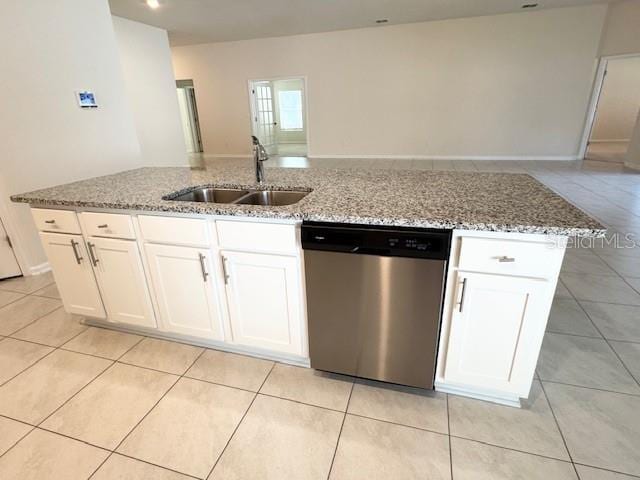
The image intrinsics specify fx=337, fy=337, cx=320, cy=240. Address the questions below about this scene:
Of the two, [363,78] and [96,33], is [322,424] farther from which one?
[363,78]

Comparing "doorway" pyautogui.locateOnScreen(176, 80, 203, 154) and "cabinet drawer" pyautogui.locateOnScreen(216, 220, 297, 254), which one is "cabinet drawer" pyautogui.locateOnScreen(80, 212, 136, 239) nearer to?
"cabinet drawer" pyautogui.locateOnScreen(216, 220, 297, 254)

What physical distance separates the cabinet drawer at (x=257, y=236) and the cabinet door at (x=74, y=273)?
0.94 metres

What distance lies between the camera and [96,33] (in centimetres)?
306

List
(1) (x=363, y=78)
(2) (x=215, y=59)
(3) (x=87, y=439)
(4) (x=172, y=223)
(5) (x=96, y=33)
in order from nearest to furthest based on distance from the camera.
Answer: (3) (x=87, y=439) < (4) (x=172, y=223) < (5) (x=96, y=33) < (1) (x=363, y=78) < (2) (x=215, y=59)

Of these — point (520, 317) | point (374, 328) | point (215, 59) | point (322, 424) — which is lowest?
point (322, 424)

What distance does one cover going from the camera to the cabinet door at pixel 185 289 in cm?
174

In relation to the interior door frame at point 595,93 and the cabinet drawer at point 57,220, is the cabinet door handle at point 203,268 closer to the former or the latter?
the cabinet drawer at point 57,220

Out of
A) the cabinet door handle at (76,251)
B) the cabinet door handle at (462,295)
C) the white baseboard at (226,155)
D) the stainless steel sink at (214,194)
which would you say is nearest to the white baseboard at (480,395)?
the cabinet door handle at (462,295)

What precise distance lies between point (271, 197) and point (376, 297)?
91 centimetres

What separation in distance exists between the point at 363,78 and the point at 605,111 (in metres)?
7.42

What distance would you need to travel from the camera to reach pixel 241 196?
80.3 inches

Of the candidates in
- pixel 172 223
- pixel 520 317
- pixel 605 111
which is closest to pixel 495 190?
pixel 520 317

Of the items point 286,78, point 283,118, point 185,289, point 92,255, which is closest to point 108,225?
point 92,255

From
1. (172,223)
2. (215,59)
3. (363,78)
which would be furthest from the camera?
(215,59)
